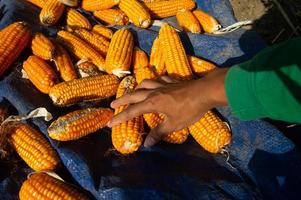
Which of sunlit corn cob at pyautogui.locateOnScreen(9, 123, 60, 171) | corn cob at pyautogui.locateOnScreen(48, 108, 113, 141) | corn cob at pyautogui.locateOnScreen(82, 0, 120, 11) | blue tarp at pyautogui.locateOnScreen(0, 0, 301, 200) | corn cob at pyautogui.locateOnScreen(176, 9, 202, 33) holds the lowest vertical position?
blue tarp at pyautogui.locateOnScreen(0, 0, 301, 200)

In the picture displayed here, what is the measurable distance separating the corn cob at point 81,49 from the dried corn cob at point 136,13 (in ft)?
2.29

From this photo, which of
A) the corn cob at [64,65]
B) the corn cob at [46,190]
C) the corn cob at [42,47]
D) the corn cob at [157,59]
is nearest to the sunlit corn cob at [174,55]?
the corn cob at [157,59]

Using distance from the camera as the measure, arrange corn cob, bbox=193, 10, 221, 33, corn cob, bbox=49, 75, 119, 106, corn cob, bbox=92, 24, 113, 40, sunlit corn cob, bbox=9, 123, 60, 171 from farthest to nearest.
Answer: corn cob, bbox=193, 10, 221, 33 → corn cob, bbox=92, 24, 113, 40 → corn cob, bbox=49, 75, 119, 106 → sunlit corn cob, bbox=9, 123, 60, 171

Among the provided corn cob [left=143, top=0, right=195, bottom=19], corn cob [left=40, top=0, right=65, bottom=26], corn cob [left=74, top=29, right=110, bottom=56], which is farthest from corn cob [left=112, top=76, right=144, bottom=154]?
corn cob [left=143, top=0, right=195, bottom=19]

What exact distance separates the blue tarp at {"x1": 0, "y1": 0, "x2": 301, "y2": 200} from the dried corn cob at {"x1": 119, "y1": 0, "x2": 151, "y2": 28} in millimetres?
1149

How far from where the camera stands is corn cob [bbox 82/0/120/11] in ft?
14.5

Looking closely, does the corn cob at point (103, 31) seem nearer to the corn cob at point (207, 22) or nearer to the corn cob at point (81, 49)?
Result: the corn cob at point (81, 49)

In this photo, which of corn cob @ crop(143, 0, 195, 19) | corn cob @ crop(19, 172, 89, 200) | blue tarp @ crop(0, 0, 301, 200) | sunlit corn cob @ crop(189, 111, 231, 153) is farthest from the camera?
corn cob @ crop(143, 0, 195, 19)

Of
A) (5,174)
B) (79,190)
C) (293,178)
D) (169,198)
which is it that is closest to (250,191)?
(293,178)

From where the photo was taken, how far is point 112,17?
4.36 meters

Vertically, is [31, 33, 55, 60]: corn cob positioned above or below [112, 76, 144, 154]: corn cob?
above

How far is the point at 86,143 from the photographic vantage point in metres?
3.01

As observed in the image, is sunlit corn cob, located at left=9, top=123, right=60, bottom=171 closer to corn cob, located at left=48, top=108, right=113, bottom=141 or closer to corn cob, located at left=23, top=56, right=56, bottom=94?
corn cob, located at left=48, top=108, right=113, bottom=141

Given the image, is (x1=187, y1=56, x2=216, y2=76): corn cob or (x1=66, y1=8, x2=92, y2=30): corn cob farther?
(x1=66, y1=8, x2=92, y2=30): corn cob
